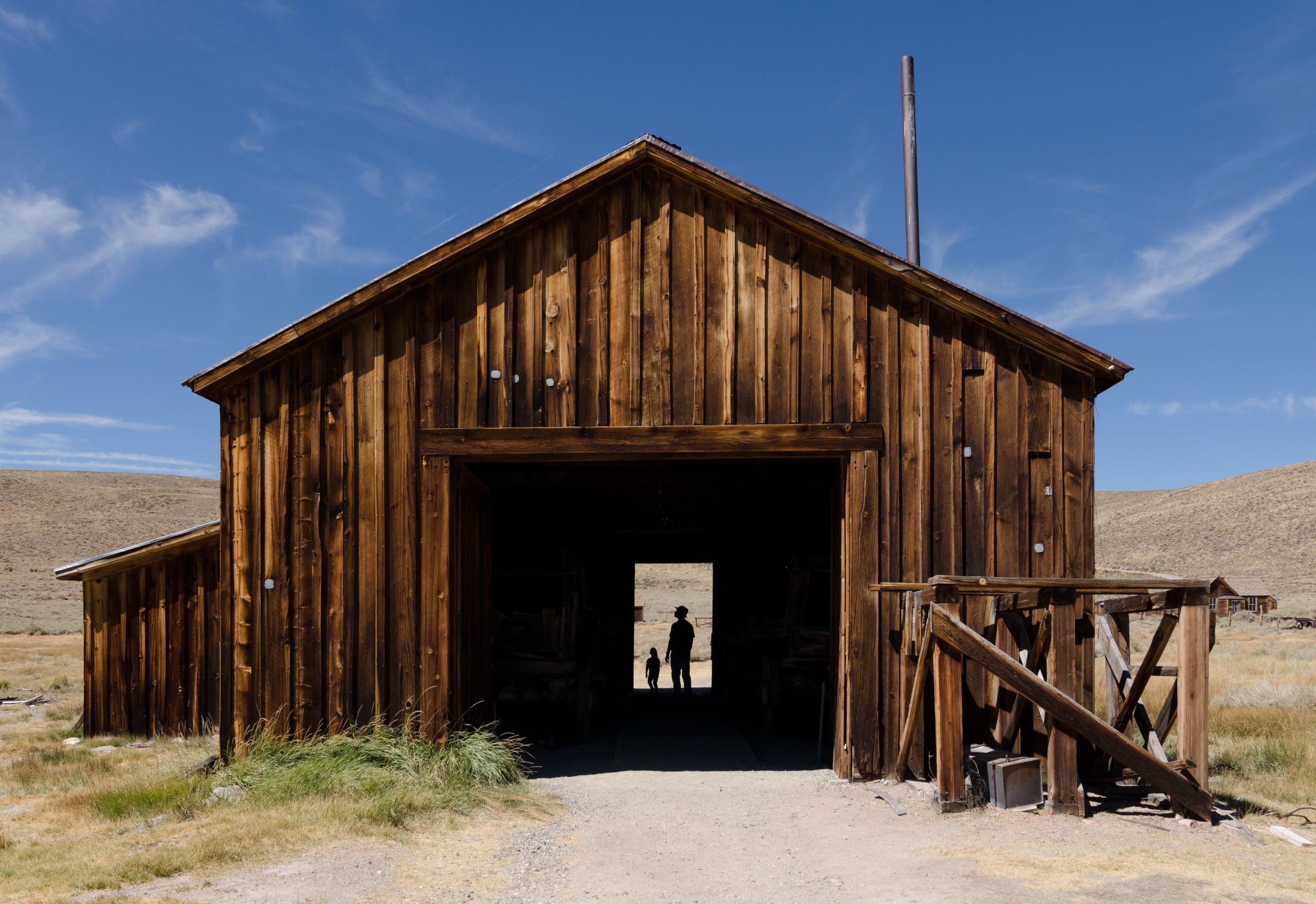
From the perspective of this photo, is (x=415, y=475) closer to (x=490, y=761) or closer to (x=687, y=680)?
(x=490, y=761)

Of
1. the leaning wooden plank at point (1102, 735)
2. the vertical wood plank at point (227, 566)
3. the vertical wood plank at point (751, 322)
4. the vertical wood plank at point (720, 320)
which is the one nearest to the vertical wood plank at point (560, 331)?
the vertical wood plank at point (720, 320)

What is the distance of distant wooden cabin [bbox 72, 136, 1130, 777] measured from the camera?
945 centimetres

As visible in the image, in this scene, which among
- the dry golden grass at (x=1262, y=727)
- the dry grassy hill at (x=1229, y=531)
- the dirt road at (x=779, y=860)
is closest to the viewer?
the dirt road at (x=779, y=860)

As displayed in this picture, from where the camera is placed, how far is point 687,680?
18.9 m

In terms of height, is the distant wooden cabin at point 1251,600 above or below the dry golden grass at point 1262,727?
below

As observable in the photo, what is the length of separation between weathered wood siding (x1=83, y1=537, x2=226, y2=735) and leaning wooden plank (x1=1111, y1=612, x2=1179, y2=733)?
33.8 feet

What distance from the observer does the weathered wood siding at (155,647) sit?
12.6 metres

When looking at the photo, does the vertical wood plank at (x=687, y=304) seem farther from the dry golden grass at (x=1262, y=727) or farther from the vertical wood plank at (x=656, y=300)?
the dry golden grass at (x=1262, y=727)

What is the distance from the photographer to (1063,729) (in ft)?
25.2

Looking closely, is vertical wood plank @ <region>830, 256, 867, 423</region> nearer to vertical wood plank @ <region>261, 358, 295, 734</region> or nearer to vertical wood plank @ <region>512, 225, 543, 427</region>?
vertical wood plank @ <region>512, 225, 543, 427</region>

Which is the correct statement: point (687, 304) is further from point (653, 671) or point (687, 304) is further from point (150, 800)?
point (653, 671)

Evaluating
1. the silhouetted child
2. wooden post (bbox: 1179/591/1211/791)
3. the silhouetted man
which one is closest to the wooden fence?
wooden post (bbox: 1179/591/1211/791)

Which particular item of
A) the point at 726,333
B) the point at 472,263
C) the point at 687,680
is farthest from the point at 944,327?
the point at 687,680

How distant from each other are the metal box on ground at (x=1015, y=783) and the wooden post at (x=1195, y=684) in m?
1.11
